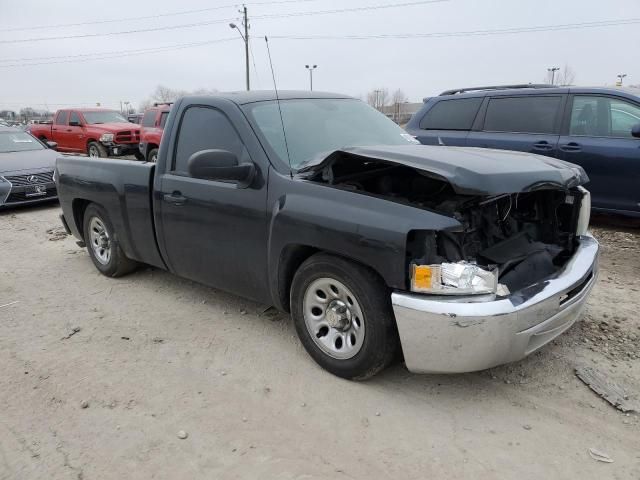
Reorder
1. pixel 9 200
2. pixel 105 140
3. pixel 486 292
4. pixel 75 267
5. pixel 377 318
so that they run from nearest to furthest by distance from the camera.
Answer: pixel 486 292
pixel 377 318
pixel 75 267
pixel 9 200
pixel 105 140

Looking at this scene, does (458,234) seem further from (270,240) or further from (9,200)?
(9,200)

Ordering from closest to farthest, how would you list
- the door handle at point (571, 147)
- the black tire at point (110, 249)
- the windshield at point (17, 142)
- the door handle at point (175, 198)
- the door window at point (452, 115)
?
the door handle at point (175, 198)
the black tire at point (110, 249)
the door handle at point (571, 147)
the door window at point (452, 115)
the windshield at point (17, 142)

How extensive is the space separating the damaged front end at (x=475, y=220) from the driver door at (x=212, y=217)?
0.58 meters

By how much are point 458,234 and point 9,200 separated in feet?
28.4

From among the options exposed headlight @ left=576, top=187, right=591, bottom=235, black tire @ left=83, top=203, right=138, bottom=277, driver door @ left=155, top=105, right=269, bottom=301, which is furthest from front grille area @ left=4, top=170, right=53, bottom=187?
exposed headlight @ left=576, top=187, right=591, bottom=235

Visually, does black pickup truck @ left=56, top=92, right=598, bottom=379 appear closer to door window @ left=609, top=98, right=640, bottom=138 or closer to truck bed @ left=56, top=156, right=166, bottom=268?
truck bed @ left=56, top=156, right=166, bottom=268

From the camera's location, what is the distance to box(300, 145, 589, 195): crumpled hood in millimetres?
2680

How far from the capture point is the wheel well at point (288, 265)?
3.30 metres

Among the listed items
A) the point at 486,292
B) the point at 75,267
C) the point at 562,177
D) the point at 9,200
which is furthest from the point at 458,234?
the point at 9,200

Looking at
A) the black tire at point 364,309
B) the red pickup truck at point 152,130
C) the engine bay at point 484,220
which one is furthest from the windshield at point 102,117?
the black tire at point 364,309

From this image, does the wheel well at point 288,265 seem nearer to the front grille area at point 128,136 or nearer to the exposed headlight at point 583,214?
the exposed headlight at point 583,214

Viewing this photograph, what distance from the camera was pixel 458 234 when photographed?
2.95 meters

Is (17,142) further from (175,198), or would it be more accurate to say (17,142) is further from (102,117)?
(175,198)

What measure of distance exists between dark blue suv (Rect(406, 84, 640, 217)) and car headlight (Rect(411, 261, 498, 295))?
4252 millimetres
